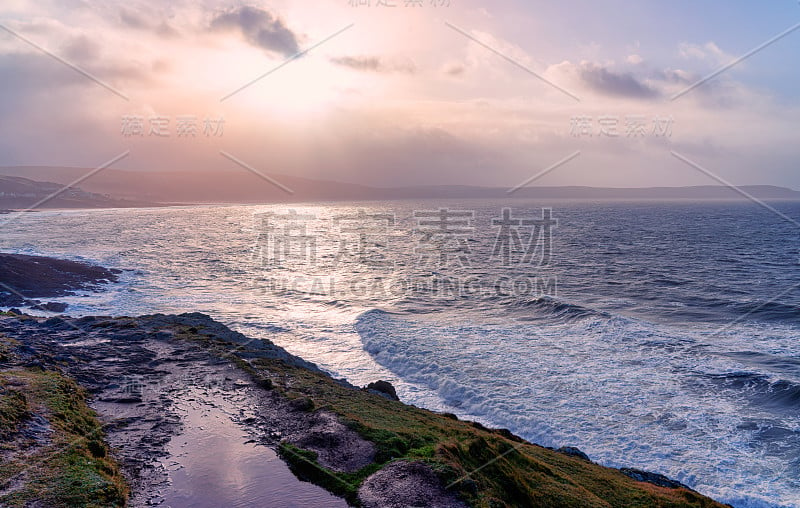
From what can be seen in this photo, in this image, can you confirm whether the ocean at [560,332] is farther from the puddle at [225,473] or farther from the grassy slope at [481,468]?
the puddle at [225,473]

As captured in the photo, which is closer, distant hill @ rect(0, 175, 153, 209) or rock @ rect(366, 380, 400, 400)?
rock @ rect(366, 380, 400, 400)

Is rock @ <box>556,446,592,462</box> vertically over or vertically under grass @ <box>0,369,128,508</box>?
under

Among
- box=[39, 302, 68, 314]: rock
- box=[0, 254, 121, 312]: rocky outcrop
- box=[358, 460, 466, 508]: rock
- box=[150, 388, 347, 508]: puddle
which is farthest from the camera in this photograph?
box=[0, 254, 121, 312]: rocky outcrop

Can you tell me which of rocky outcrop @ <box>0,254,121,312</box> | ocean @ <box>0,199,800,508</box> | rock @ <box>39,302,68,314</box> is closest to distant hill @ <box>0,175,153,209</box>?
ocean @ <box>0,199,800,508</box>

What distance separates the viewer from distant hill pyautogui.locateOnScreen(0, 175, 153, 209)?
160 meters

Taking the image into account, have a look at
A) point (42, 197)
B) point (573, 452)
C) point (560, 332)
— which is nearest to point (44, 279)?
point (560, 332)

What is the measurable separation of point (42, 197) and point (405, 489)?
212 meters

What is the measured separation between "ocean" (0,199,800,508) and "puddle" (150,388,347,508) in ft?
28.5

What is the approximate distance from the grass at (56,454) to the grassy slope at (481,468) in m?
3.54

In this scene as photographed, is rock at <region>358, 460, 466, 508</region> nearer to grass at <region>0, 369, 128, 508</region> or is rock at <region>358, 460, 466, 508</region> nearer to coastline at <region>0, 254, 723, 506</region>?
coastline at <region>0, 254, 723, 506</region>

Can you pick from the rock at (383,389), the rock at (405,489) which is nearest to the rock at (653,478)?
the rock at (405,489)

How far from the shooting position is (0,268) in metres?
34.5

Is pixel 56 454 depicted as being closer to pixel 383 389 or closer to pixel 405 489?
pixel 405 489

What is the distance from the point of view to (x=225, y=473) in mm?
9625
